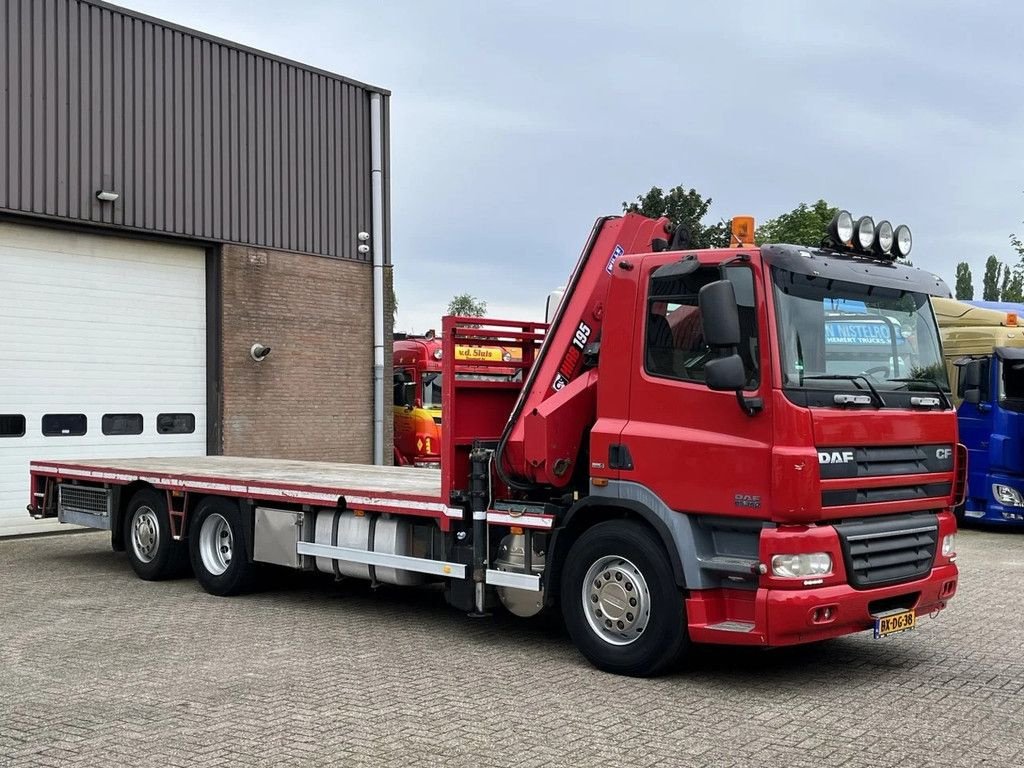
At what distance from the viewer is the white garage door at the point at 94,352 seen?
14.8 metres

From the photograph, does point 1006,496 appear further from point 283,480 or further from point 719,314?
point 719,314

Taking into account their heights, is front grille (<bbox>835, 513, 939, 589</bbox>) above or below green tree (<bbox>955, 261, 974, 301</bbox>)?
below

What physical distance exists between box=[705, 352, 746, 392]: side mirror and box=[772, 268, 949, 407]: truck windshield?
26cm

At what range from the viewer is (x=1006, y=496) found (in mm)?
15383

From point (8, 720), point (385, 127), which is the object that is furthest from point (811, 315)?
point (385, 127)

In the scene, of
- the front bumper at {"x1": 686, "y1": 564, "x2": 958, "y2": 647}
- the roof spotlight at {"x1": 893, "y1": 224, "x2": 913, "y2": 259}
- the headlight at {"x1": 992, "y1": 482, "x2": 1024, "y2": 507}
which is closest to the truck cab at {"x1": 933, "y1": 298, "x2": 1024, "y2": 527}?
the headlight at {"x1": 992, "y1": 482, "x2": 1024, "y2": 507}

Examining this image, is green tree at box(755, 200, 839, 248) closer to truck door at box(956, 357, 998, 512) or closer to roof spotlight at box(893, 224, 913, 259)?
truck door at box(956, 357, 998, 512)

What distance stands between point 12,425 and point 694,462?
11017mm

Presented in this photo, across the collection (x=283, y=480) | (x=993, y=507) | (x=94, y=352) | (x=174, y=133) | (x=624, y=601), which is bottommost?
(x=993, y=507)

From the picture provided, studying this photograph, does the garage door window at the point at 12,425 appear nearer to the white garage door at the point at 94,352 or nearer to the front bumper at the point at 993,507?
the white garage door at the point at 94,352

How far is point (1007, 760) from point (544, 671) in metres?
2.84

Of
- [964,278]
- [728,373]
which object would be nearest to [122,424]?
[728,373]

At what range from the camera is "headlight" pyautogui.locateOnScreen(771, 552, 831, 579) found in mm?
6395

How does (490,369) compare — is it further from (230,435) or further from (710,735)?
(230,435)
